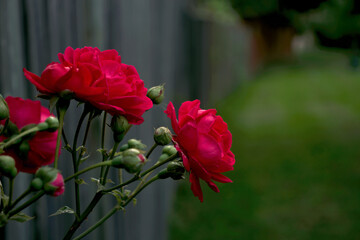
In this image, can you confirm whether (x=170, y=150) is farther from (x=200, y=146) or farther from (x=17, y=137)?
(x=17, y=137)

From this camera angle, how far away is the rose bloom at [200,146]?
0.73 metres

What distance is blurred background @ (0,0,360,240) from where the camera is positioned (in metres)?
1.36

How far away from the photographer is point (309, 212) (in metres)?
4.35

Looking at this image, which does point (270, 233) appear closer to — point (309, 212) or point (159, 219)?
point (309, 212)

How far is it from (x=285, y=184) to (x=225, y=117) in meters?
3.83

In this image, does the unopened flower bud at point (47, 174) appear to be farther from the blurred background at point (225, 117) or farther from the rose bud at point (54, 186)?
the blurred background at point (225, 117)

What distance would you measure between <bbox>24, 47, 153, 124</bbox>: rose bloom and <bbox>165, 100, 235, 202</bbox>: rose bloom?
0.21 ft

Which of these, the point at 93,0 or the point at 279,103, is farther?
the point at 279,103

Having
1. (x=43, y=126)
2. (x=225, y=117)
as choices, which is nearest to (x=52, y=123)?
(x=43, y=126)

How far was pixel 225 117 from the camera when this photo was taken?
888cm

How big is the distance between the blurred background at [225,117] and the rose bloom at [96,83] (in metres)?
0.47

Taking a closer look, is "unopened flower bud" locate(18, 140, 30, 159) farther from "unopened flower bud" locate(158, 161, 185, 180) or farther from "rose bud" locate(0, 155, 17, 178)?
"unopened flower bud" locate(158, 161, 185, 180)

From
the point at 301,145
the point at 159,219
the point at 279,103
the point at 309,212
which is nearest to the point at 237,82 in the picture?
the point at 279,103

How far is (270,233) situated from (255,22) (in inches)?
824
